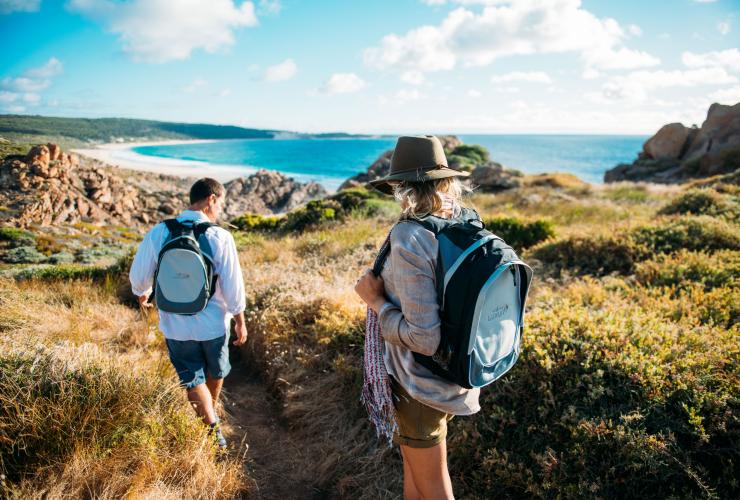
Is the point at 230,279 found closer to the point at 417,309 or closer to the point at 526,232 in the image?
the point at 417,309

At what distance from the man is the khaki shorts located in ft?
5.94

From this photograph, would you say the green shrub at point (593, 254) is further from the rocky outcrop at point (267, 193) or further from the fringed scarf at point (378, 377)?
the rocky outcrop at point (267, 193)

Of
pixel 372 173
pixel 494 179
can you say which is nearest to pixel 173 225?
pixel 494 179

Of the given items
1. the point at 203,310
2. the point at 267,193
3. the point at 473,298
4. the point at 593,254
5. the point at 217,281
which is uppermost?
the point at 473,298

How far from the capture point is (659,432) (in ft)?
8.73

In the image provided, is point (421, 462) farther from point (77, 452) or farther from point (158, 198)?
point (158, 198)

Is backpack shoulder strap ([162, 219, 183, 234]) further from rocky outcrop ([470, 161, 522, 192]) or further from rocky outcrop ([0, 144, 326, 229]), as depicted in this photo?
rocky outcrop ([470, 161, 522, 192])

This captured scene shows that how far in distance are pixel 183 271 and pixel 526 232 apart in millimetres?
7369

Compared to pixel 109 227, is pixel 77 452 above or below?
below

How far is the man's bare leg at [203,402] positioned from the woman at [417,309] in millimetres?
1968

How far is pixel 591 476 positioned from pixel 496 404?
32.6 inches

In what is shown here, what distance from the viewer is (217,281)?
331 centimetres

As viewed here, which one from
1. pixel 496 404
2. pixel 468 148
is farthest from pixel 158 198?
pixel 468 148

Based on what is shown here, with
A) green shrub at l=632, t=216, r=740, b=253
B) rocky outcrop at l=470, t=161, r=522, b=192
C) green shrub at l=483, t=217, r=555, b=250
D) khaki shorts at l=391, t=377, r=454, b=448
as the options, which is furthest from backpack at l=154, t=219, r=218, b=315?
rocky outcrop at l=470, t=161, r=522, b=192
